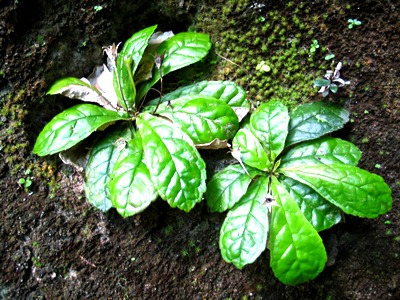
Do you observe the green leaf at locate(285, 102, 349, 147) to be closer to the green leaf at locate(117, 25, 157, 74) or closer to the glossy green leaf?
the glossy green leaf

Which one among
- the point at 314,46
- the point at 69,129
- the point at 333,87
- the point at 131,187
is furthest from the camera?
the point at 314,46

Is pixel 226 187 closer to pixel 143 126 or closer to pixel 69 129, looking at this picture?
pixel 143 126

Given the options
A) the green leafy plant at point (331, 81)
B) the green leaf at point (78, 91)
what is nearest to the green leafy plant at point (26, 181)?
the green leaf at point (78, 91)

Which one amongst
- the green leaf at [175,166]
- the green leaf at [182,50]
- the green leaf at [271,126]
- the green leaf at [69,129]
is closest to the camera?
the green leaf at [175,166]

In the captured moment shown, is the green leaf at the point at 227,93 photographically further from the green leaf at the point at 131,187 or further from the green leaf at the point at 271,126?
the green leaf at the point at 131,187

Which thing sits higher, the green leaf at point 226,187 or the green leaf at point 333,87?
the green leaf at point 333,87

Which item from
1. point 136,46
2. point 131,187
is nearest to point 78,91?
point 136,46

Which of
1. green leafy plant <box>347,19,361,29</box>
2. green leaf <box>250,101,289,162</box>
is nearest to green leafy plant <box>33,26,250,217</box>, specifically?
green leaf <box>250,101,289,162</box>
